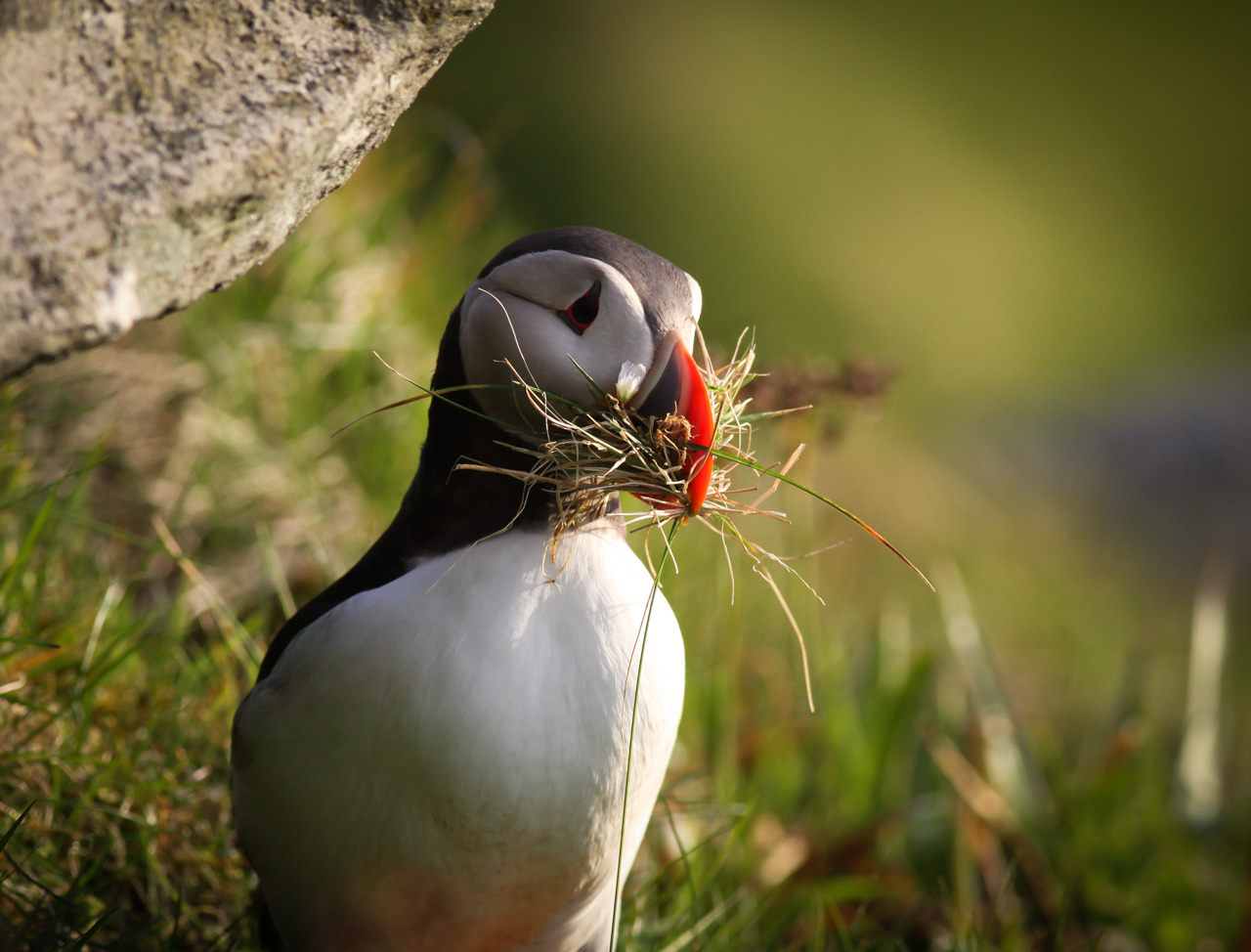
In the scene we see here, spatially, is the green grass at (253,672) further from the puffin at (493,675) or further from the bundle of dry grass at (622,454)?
the bundle of dry grass at (622,454)

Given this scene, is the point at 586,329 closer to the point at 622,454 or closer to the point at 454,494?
the point at 622,454

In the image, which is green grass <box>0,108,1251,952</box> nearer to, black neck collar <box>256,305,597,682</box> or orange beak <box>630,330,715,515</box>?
black neck collar <box>256,305,597,682</box>

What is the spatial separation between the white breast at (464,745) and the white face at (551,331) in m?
0.15

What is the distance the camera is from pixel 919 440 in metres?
5.50

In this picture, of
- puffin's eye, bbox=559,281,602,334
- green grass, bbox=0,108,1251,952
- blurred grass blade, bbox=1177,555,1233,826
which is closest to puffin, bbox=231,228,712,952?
puffin's eye, bbox=559,281,602,334

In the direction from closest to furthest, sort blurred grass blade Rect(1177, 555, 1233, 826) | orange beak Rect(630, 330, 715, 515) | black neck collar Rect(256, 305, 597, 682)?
orange beak Rect(630, 330, 715, 515)
black neck collar Rect(256, 305, 597, 682)
blurred grass blade Rect(1177, 555, 1233, 826)

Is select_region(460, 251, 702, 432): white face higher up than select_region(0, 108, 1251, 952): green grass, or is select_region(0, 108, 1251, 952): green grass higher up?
select_region(460, 251, 702, 432): white face

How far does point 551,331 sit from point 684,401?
0.14 meters

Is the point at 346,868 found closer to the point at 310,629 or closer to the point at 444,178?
the point at 310,629

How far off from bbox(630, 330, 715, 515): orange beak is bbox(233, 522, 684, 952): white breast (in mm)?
154

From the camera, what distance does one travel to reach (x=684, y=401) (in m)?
0.88

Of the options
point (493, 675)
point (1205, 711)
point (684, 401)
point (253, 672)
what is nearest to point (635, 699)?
point (493, 675)

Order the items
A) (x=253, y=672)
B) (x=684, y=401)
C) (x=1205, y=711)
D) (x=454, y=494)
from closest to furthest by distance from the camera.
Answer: (x=684, y=401), (x=454, y=494), (x=253, y=672), (x=1205, y=711)

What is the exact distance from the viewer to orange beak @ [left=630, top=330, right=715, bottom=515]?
881 millimetres
